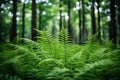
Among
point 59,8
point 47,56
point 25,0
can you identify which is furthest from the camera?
point 59,8

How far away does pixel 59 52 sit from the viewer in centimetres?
546

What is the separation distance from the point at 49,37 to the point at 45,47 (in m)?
0.30

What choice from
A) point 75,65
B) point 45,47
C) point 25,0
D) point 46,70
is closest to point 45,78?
point 46,70

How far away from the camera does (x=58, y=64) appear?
4.82m

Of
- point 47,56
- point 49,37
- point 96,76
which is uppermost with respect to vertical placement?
point 49,37

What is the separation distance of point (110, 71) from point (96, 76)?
0.33 metres

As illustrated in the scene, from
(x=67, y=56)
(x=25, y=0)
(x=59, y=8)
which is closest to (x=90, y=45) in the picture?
(x=67, y=56)

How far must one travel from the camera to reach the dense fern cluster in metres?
4.30

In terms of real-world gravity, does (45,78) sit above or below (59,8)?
below

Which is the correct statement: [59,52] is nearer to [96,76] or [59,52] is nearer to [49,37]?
[49,37]

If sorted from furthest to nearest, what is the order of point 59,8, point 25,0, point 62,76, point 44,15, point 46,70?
point 44,15 < point 59,8 < point 25,0 < point 46,70 < point 62,76

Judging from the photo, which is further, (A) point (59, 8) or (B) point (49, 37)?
(A) point (59, 8)

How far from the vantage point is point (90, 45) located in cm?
543

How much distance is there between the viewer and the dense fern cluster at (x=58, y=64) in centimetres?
430
